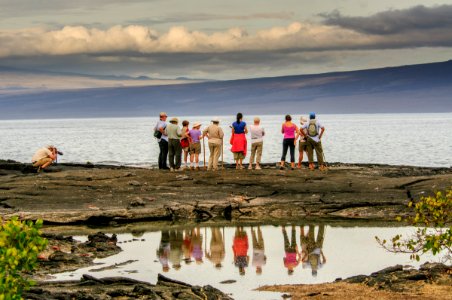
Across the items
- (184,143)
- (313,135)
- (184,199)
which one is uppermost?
(313,135)

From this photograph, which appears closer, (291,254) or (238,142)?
(291,254)

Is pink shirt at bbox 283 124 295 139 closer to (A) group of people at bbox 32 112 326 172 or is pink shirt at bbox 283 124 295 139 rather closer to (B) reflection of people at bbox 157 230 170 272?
(A) group of people at bbox 32 112 326 172

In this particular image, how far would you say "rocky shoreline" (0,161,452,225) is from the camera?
28.6 metres

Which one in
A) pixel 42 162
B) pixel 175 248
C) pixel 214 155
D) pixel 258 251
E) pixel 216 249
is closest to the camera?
pixel 258 251

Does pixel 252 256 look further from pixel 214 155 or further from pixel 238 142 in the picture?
pixel 214 155

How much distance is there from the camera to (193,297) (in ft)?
51.5

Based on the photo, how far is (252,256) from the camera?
2077 centimetres

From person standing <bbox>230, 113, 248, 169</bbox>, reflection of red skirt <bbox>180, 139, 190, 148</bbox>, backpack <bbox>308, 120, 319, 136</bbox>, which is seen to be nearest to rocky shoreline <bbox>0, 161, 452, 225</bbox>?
person standing <bbox>230, 113, 248, 169</bbox>

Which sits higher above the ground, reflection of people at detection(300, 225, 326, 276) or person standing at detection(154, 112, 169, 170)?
person standing at detection(154, 112, 169, 170)

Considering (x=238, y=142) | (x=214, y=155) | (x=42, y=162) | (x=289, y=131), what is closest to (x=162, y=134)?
(x=214, y=155)

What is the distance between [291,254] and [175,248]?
312 cm

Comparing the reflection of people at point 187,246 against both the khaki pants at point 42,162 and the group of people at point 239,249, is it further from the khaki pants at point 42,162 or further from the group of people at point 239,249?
the khaki pants at point 42,162

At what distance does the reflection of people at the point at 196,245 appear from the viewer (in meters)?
20.8

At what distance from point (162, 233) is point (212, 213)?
399cm
